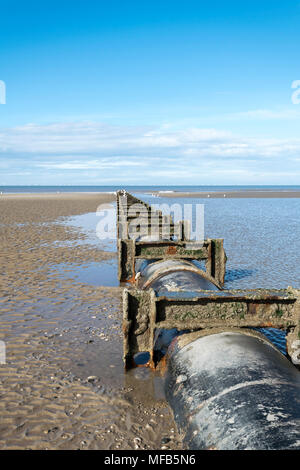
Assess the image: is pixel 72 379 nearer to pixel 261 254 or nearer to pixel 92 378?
pixel 92 378

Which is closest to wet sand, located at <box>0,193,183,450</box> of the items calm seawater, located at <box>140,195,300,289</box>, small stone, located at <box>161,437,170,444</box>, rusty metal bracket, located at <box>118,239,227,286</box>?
small stone, located at <box>161,437,170,444</box>

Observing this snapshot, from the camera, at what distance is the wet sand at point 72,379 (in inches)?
159

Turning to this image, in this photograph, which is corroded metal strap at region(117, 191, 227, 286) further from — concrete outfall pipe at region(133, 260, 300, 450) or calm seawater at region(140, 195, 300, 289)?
concrete outfall pipe at region(133, 260, 300, 450)

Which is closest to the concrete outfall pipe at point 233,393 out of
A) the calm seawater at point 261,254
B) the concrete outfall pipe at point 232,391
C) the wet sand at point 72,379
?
the concrete outfall pipe at point 232,391

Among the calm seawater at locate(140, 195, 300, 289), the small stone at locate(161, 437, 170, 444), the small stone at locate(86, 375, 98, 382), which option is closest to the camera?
the small stone at locate(161, 437, 170, 444)

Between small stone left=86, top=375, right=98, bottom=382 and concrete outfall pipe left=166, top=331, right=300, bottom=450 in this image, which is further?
small stone left=86, top=375, right=98, bottom=382

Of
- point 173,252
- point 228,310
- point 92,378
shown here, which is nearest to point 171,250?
point 173,252

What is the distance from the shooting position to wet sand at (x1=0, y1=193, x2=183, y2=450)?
4.04 meters

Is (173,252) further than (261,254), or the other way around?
(261,254)

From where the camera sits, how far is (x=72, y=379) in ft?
17.3

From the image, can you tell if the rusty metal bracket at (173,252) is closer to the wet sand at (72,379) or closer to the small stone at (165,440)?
the wet sand at (72,379)

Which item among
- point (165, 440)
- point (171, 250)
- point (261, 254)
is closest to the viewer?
point (165, 440)

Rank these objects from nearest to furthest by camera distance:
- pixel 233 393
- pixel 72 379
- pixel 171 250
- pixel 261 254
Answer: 1. pixel 233 393
2. pixel 72 379
3. pixel 171 250
4. pixel 261 254
